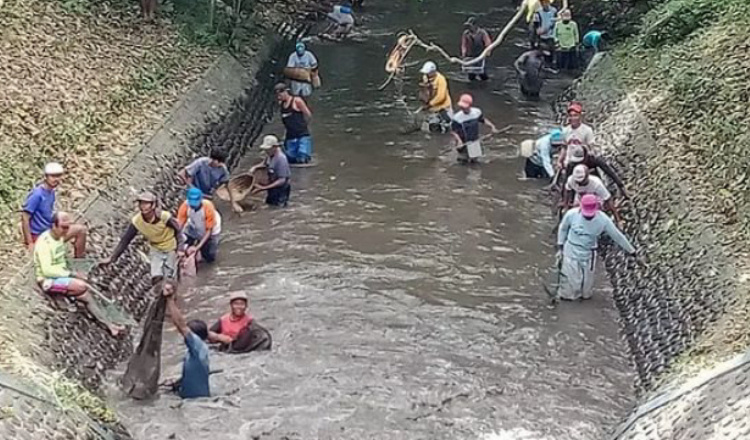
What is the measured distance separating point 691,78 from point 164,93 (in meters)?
8.93

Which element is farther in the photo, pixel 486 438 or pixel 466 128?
pixel 466 128

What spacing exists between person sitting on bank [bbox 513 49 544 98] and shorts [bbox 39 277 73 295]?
15.5m

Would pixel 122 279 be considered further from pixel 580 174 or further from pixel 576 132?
pixel 576 132

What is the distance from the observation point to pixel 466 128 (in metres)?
22.1

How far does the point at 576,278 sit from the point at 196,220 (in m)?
5.23

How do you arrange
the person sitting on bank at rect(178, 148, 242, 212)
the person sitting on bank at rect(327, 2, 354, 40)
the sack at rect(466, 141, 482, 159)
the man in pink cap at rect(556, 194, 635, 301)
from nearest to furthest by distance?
the man in pink cap at rect(556, 194, 635, 301), the person sitting on bank at rect(178, 148, 242, 212), the sack at rect(466, 141, 482, 159), the person sitting on bank at rect(327, 2, 354, 40)

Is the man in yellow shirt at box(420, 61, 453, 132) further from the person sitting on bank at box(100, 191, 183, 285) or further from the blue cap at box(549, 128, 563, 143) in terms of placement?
the person sitting on bank at box(100, 191, 183, 285)

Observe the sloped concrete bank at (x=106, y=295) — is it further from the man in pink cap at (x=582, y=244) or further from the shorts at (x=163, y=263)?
the man in pink cap at (x=582, y=244)

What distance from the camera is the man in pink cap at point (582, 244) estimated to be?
1576cm

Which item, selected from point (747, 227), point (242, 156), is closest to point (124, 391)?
point (747, 227)

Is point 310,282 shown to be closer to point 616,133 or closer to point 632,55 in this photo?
point 616,133

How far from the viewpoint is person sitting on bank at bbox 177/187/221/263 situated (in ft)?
55.2

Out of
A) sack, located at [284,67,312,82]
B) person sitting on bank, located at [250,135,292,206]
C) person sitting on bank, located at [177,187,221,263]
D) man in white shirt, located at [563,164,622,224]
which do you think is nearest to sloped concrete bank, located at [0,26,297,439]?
person sitting on bank, located at [177,187,221,263]

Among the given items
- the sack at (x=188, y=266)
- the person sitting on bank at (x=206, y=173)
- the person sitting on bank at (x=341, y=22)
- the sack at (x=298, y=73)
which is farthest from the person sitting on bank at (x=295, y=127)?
the person sitting on bank at (x=341, y=22)
